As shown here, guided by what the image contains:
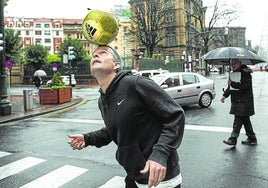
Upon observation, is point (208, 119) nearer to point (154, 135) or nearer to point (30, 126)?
point (30, 126)

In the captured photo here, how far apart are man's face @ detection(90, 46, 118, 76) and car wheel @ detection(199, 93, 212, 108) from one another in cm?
1174

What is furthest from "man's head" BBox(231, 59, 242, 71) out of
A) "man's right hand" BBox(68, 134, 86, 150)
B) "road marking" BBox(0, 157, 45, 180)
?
"man's right hand" BBox(68, 134, 86, 150)

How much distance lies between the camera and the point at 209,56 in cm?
768

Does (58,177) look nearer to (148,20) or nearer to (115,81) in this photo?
(115,81)

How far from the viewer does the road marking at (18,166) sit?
18.1ft

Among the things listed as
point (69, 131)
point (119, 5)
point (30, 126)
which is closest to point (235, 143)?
point (69, 131)

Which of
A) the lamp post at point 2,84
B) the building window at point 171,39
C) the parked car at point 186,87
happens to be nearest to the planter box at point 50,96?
the lamp post at point 2,84

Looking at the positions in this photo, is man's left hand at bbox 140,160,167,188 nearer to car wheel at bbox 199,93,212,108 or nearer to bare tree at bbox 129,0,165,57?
car wheel at bbox 199,93,212,108

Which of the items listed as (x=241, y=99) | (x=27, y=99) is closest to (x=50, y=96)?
(x=27, y=99)

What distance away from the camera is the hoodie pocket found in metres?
2.10

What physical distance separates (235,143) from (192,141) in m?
1.04

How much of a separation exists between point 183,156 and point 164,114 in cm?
435

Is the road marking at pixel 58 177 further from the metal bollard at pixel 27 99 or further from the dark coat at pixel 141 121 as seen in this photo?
the metal bollard at pixel 27 99

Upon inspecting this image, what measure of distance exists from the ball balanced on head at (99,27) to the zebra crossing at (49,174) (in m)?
3.04
